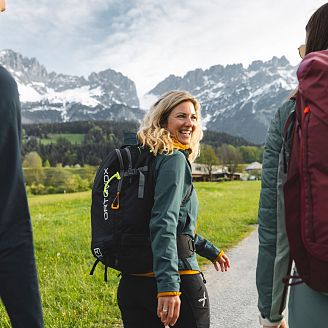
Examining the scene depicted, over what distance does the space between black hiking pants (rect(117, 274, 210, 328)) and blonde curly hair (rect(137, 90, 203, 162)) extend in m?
0.87

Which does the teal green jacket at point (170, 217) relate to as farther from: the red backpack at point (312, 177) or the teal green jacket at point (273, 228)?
the red backpack at point (312, 177)

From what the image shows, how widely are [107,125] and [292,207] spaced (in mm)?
187994

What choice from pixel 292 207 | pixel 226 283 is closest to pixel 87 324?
pixel 226 283

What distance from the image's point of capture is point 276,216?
2016 millimetres

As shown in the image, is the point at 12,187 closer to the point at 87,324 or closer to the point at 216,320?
the point at 87,324

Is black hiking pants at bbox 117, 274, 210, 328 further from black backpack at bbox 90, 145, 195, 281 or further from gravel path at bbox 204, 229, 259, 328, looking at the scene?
gravel path at bbox 204, 229, 259, 328

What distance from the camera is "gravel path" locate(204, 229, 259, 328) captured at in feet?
16.0

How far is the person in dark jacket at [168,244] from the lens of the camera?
8.01 ft

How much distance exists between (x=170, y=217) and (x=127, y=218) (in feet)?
0.94

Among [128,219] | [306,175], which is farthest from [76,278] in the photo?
[306,175]

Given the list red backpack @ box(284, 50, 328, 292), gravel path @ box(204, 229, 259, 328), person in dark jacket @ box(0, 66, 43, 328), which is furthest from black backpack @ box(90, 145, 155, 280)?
gravel path @ box(204, 229, 259, 328)

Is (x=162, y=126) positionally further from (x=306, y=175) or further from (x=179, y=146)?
(x=306, y=175)

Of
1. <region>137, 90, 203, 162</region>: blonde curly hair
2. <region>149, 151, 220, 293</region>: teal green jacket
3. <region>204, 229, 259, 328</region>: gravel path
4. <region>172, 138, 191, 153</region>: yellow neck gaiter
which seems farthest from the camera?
<region>204, 229, 259, 328</region>: gravel path

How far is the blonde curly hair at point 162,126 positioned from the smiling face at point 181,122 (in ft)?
0.11
